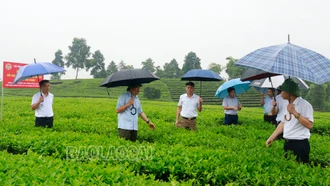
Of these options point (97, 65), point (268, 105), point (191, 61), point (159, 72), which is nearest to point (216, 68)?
point (191, 61)

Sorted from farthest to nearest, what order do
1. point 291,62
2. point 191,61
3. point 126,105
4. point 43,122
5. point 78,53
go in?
1. point 191,61
2. point 78,53
3. point 43,122
4. point 126,105
5. point 291,62

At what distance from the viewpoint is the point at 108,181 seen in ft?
9.30

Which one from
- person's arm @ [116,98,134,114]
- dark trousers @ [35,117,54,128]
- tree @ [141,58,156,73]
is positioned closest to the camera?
person's arm @ [116,98,134,114]

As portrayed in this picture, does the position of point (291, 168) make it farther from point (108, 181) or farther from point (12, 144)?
point (12, 144)

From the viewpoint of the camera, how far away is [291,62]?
3232 millimetres

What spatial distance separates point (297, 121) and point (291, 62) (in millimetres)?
909

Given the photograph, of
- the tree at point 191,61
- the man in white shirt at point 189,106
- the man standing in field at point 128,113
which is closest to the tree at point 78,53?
the tree at point 191,61

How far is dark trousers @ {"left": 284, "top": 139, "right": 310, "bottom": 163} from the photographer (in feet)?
12.2

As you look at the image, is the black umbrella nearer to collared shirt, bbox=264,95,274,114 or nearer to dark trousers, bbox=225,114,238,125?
dark trousers, bbox=225,114,238,125

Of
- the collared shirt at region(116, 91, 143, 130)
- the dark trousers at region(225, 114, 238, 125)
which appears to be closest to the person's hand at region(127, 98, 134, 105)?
the collared shirt at region(116, 91, 143, 130)

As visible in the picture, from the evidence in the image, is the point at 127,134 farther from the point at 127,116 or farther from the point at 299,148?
the point at 299,148

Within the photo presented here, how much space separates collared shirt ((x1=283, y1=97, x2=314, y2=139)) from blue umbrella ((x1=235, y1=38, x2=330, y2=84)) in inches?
18.7

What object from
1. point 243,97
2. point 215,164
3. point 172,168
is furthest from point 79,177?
point 243,97

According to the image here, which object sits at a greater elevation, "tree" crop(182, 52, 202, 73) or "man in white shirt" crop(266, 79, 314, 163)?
"tree" crop(182, 52, 202, 73)
